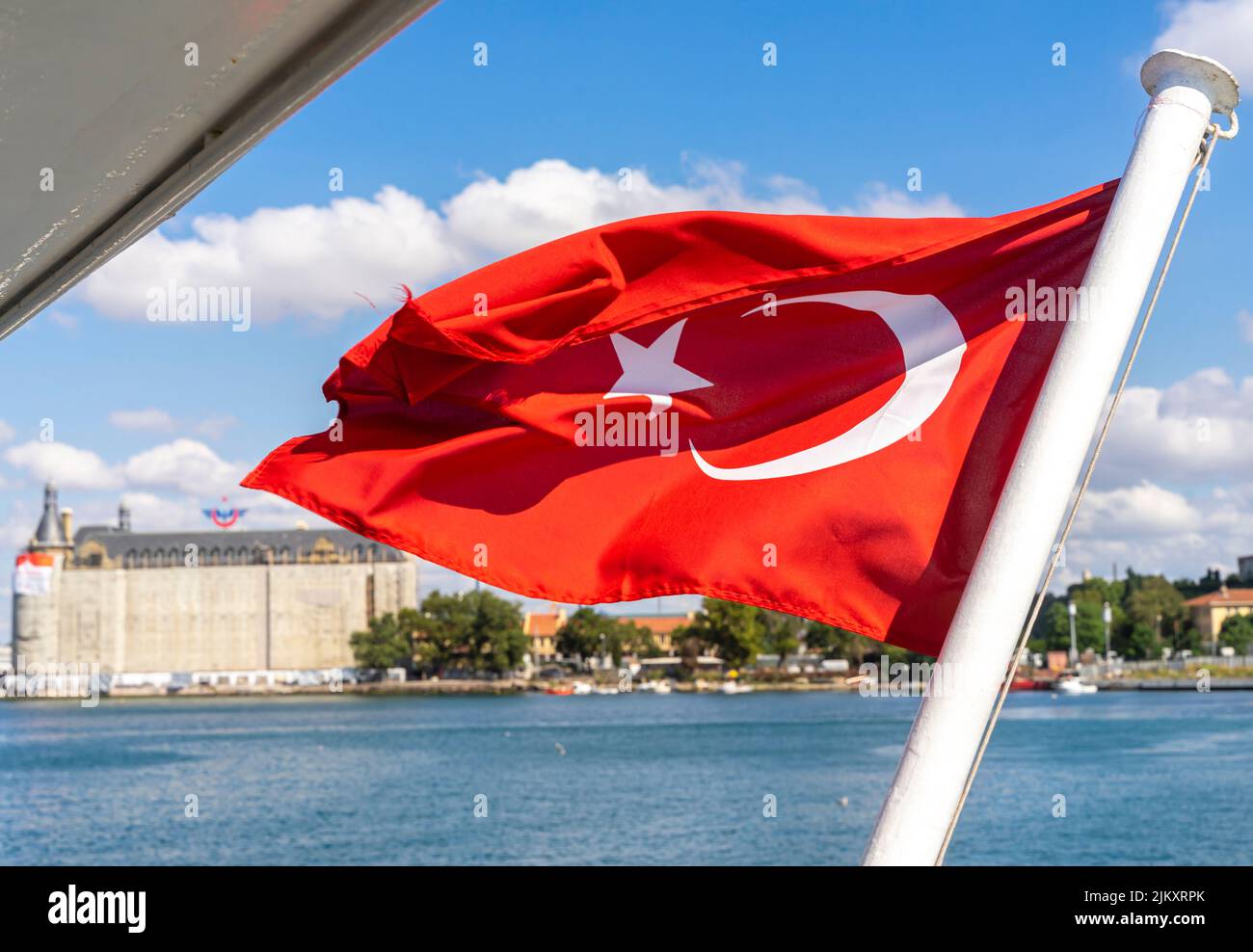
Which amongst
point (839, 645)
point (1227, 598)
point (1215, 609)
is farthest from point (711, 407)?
point (1227, 598)

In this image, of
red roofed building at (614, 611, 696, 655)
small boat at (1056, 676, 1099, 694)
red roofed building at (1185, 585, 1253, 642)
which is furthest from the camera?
red roofed building at (614, 611, 696, 655)

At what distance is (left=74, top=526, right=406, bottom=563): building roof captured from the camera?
4631 inches

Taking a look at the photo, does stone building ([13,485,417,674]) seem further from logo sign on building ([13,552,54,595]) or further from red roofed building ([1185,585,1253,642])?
red roofed building ([1185,585,1253,642])

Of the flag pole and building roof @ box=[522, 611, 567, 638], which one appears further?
building roof @ box=[522, 611, 567, 638]

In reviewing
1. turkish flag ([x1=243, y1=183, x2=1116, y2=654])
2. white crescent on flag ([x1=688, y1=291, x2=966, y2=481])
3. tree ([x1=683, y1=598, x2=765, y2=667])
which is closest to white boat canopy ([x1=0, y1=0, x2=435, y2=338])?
turkish flag ([x1=243, y1=183, x2=1116, y2=654])

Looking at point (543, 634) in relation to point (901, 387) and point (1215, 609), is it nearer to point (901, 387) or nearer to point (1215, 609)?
point (1215, 609)

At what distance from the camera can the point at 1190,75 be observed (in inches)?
104

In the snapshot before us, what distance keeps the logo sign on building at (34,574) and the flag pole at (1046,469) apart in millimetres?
124987

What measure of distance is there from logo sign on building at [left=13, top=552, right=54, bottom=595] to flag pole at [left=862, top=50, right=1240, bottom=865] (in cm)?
12499

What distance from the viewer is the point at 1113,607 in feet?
411

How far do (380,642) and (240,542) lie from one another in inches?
599
